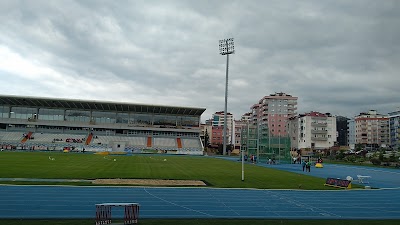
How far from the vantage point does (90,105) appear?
262ft

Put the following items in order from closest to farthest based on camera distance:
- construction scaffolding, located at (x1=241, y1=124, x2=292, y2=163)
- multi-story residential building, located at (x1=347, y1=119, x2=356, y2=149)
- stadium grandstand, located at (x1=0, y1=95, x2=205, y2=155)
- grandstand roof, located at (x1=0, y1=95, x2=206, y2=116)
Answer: construction scaffolding, located at (x1=241, y1=124, x2=292, y2=163) → stadium grandstand, located at (x1=0, y1=95, x2=205, y2=155) → grandstand roof, located at (x1=0, y1=95, x2=206, y2=116) → multi-story residential building, located at (x1=347, y1=119, x2=356, y2=149)

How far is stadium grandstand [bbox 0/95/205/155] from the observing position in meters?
74.8

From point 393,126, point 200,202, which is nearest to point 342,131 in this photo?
point 393,126

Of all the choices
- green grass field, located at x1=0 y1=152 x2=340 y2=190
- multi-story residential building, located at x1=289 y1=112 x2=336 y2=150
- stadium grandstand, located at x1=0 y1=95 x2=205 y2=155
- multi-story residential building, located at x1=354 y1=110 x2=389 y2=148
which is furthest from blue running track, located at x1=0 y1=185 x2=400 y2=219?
multi-story residential building, located at x1=354 y1=110 x2=389 y2=148

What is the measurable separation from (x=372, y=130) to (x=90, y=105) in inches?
3975

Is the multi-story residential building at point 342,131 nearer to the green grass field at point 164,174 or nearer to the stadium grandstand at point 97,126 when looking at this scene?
the stadium grandstand at point 97,126

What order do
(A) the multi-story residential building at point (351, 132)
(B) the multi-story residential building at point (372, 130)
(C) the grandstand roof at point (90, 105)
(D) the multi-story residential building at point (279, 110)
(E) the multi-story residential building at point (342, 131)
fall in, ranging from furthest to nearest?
(E) the multi-story residential building at point (342, 131), (A) the multi-story residential building at point (351, 132), (B) the multi-story residential building at point (372, 130), (D) the multi-story residential building at point (279, 110), (C) the grandstand roof at point (90, 105)

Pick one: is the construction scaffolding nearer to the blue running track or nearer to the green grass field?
the green grass field

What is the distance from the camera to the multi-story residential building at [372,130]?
120625mm

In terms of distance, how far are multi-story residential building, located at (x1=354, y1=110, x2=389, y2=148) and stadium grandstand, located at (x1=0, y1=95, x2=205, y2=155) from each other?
71611 millimetres

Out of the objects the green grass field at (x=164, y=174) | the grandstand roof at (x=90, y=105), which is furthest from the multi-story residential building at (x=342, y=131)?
the green grass field at (x=164, y=174)
